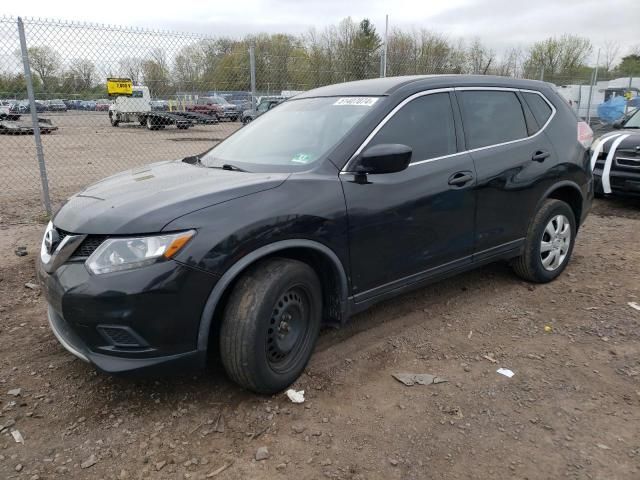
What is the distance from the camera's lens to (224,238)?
248 centimetres

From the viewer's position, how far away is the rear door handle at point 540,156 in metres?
4.10

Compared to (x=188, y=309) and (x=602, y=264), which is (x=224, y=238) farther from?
(x=602, y=264)

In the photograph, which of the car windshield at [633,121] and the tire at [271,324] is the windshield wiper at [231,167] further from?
the car windshield at [633,121]

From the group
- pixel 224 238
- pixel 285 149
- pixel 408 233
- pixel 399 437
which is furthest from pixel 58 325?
pixel 408 233

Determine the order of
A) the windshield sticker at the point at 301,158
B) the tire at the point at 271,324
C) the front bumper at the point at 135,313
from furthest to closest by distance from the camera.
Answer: the windshield sticker at the point at 301,158
the tire at the point at 271,324
the front bumper at the point at 135,313

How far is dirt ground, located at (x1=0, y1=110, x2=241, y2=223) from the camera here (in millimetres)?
8117

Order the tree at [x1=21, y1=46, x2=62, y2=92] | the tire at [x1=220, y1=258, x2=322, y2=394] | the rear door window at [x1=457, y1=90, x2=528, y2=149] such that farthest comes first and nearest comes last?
the tree at [x1=21, y1=46, x2=62, y2=92]
the rear door window at [x1=457, y1=90, x2=528, y2=149]
the tire at [x1=220, y1=258, x2=322, y2=394]

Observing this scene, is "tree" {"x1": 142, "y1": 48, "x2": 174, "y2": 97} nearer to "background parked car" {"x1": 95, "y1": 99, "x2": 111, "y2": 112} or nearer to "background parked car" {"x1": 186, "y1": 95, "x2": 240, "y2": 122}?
"background parked car" {"x1": 95, "y1": 99, "x2": 111, "y2": 112}

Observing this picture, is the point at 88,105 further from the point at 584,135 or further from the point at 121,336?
the point at 584,135

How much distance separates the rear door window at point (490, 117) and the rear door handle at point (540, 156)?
0.18 m

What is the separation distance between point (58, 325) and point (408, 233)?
2136 mm

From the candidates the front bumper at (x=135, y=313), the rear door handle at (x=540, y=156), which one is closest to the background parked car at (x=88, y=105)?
the front bumper at (x=135, y=313)

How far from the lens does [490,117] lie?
393cm

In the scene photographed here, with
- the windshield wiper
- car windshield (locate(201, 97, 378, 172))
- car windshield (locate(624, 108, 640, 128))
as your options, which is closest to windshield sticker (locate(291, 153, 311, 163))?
car windshield (locate(201, 97, 378, 172))
